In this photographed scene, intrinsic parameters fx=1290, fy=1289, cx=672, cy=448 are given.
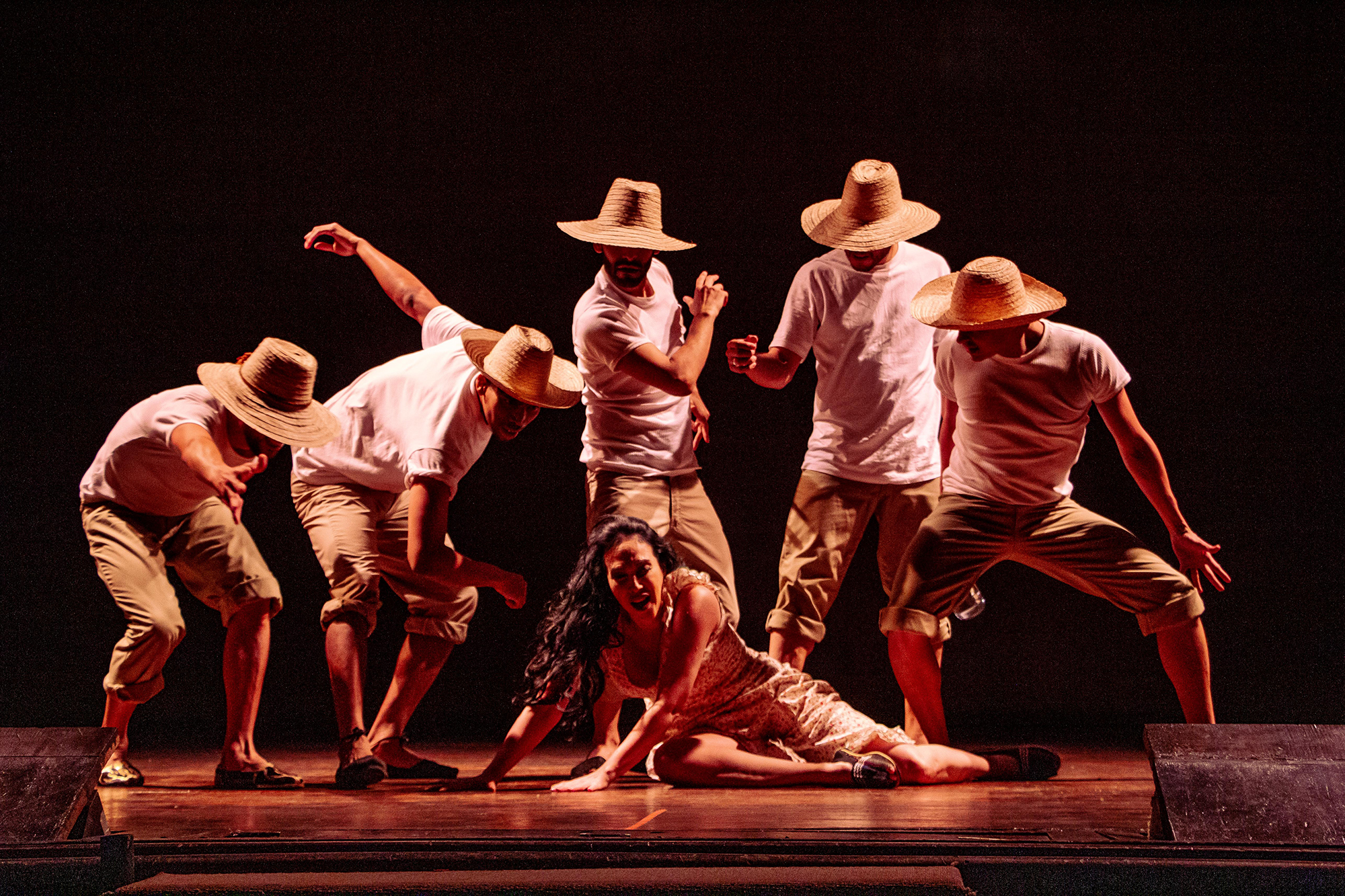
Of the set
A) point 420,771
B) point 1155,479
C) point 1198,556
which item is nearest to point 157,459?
point 420,771

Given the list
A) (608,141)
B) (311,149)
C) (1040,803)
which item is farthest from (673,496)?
(311,149)

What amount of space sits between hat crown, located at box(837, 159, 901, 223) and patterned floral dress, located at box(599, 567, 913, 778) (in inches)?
50.3

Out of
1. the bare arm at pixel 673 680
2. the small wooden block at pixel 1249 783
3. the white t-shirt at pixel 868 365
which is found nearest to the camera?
the small wooden block at pixel 1249 783

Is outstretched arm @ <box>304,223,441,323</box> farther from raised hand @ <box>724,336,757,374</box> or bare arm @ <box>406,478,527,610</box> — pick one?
raised hand @ <box>724,336,757,374</box>

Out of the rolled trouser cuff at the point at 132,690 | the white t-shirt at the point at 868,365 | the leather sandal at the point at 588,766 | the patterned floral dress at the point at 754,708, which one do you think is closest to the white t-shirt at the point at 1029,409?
the white t-shirt at the point at 868,365

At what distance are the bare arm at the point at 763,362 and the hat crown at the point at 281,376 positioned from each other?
1236 mm

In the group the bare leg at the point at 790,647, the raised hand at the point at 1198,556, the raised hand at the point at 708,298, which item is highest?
the raised hand at the point at 708,298

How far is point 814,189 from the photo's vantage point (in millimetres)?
4871

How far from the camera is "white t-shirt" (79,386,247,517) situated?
3.65m

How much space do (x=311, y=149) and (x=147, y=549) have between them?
1.88 m

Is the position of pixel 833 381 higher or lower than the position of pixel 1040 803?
higher

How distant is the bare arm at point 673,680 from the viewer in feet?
10.9

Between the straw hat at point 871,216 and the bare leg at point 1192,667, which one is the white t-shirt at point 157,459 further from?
the bare leg at point 1192,667

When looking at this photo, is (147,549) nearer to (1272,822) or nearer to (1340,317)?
(1272,822)
